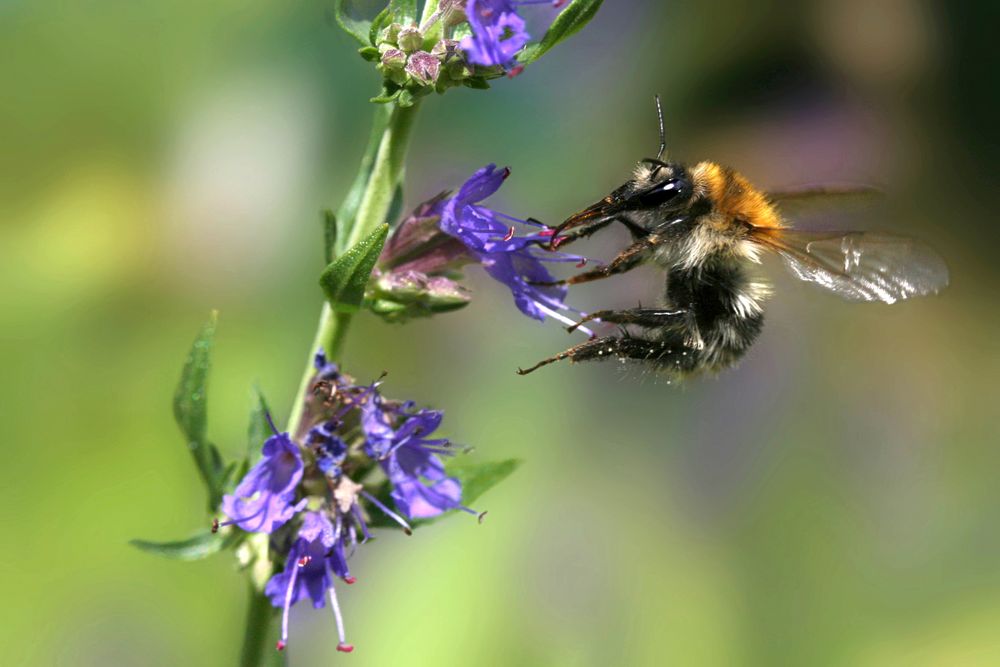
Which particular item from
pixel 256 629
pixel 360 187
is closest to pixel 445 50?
pixel 360 187

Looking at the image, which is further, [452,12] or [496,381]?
[496,381]

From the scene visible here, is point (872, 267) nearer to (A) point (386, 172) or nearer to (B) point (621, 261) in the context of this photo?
(B) point (621, 261)

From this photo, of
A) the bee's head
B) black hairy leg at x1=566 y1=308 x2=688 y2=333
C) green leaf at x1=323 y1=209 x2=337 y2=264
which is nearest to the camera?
green leaf at x1=323 y1=209 x2=337 y2=264

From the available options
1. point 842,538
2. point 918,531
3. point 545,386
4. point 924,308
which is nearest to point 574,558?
point 545,386

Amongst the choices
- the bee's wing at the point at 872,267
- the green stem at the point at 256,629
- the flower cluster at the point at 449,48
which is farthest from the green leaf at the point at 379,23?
the green stem at the point at 256,629

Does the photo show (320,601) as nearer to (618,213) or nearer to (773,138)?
(618,213)

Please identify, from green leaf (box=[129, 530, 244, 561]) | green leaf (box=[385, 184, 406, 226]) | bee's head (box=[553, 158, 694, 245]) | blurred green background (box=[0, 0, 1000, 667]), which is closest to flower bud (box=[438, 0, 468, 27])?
green leaf (box=[385, 184, 406, 226])

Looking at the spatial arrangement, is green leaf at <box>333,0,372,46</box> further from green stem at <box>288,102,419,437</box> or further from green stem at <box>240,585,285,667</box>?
green stem at <box>240,585,285,667</box>
